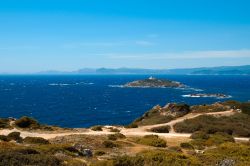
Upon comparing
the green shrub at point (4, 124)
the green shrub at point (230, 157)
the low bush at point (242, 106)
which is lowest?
the low bush at point (242, 106)

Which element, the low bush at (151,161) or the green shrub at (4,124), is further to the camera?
the green shrub at (4,124)

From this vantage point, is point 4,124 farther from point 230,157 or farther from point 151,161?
point 230,157

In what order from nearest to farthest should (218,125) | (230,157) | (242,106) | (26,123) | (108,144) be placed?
(230,157), (108,144), (26,123), (218,125), (242,106)

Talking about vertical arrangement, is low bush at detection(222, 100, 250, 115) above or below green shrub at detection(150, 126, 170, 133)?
above

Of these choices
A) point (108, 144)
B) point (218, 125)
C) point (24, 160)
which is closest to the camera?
point (24, 160)

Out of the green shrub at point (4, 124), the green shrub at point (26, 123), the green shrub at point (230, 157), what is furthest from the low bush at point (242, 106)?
the green shrub at point (230, 157)

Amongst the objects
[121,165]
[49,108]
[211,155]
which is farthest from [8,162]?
[49,108]

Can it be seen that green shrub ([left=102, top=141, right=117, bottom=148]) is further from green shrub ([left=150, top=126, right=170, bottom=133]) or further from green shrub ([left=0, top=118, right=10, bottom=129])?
green shrub ([left=150, top=126, right=170, bottom=133])

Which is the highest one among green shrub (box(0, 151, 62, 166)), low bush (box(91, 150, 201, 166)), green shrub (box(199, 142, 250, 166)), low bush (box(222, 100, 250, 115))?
green shrub (box(0, 151, 62, 166))

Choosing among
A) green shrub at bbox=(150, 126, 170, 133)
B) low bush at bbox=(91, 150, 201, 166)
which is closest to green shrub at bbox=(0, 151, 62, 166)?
low bush at bbox=(91, 150, 201, 166)

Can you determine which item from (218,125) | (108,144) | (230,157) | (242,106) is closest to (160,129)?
(218,125)

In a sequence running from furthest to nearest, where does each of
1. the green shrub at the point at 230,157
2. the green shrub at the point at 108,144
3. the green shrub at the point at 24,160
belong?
the green shrub at the point at 108,144, the green shrub at the point at 230,157, the green shrub at the point at 24,160

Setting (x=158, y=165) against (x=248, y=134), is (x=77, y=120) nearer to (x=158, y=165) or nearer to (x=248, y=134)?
(x=248, y=134)

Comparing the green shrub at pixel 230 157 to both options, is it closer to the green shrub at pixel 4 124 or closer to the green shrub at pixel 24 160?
the green shrub at pixel 24 160
